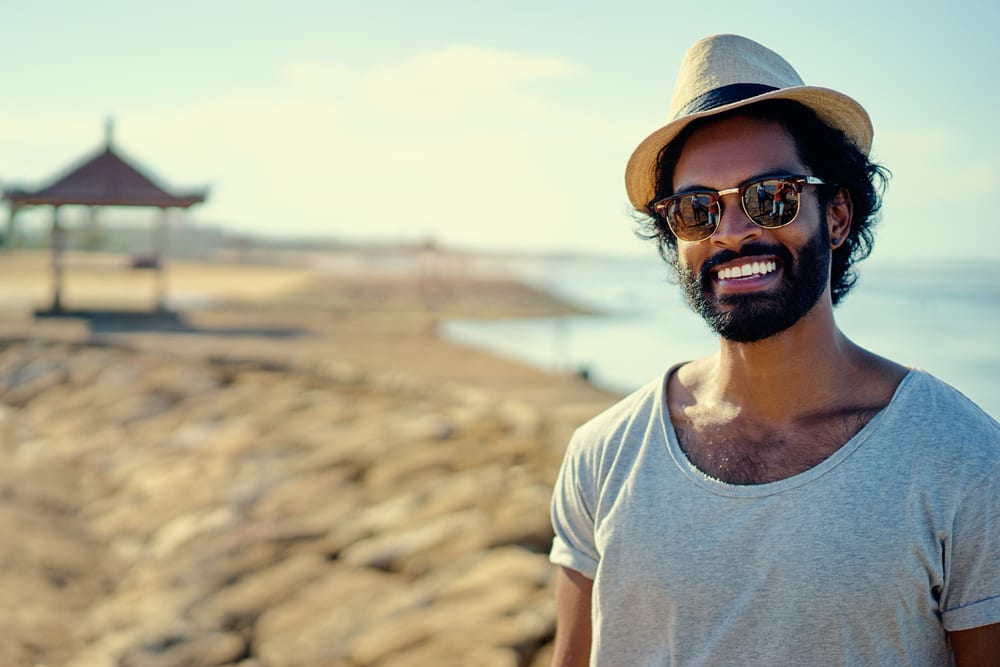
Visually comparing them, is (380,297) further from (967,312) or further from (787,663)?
(787,663)

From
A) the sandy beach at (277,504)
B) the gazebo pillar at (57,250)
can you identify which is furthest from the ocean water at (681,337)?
the gazebo pillar at (57,250)

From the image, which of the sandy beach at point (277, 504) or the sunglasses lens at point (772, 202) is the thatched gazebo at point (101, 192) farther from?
the sunglasses lens at point (772, 202)

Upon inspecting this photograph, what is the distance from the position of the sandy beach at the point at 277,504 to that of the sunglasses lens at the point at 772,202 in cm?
209

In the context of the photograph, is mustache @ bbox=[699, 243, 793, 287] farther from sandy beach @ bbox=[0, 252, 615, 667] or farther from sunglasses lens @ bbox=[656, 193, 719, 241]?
sandy beach @ bbox=[0, 252, 615, 667]

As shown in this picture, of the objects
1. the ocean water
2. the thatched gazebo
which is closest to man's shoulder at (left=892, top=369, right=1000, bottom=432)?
the ocean water

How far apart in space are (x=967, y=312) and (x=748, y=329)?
34.7 m

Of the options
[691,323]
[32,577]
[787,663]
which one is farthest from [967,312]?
[787,663]

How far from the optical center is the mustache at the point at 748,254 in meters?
1.81

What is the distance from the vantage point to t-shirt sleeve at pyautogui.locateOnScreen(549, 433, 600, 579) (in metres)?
1.88

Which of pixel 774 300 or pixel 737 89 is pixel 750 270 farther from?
pixel 737 89

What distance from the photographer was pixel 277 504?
595 centimetres

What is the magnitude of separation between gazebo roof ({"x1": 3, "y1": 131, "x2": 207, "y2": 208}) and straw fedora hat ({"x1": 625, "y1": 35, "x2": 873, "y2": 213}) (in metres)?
16.6

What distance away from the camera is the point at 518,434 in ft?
20.3

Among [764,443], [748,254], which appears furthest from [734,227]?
[764,443]
